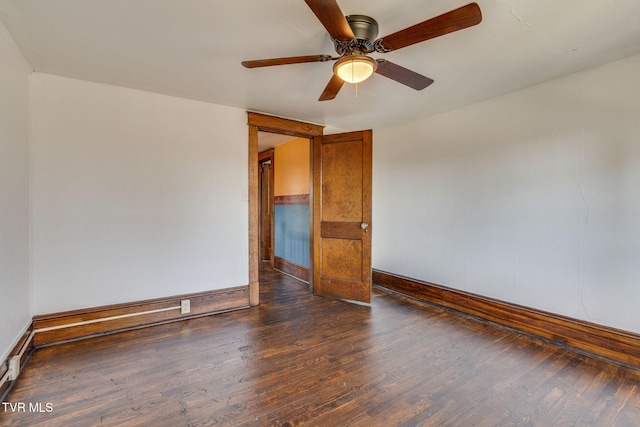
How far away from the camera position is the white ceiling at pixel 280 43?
1.61 m

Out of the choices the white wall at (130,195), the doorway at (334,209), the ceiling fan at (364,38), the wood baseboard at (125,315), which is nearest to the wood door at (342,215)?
the doorway at (334,209)

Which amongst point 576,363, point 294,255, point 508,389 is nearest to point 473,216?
point 576,363

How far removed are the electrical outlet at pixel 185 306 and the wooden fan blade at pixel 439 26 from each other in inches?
114

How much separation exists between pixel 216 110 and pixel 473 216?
121 inches

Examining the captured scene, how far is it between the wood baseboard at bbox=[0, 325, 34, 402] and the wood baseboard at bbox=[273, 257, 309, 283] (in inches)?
117

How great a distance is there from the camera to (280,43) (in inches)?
76.2

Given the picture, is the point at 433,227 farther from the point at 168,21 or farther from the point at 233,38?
the point at 168,21

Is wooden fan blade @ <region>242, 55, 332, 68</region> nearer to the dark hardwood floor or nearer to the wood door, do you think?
the wood door

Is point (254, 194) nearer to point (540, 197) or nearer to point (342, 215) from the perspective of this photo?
point (342, 215)

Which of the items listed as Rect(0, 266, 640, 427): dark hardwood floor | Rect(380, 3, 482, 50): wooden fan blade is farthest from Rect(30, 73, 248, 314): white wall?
Rect(380, 3, 482, 50): wooden fan blade

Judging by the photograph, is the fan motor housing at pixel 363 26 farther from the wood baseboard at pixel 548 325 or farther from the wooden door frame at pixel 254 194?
the wood baseboard at pixel 548 325

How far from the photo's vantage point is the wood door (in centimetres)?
344

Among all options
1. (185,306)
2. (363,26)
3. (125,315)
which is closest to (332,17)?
(363,26)

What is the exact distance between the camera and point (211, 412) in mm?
1584
